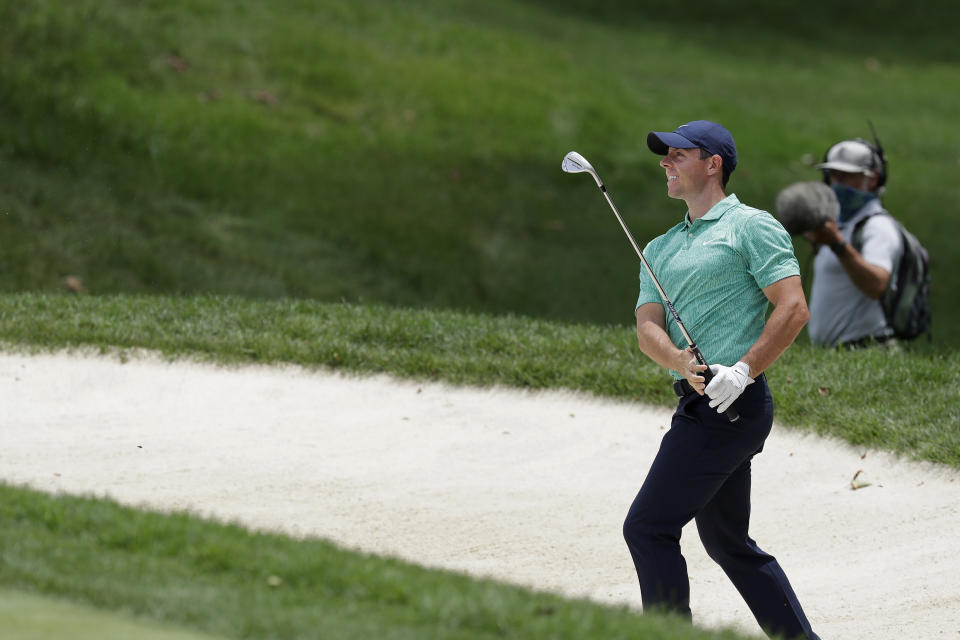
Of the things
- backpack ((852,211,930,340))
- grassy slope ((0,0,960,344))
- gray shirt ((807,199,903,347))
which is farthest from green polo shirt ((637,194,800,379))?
grassy slope ((0,0,960,344))

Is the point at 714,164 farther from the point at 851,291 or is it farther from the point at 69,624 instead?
the point at 851,291

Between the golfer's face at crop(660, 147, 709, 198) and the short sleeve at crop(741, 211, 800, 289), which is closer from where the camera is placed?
the short sleeve at crop(741, 211, 800, 289)

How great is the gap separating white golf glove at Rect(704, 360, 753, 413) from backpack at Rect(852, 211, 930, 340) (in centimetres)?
483

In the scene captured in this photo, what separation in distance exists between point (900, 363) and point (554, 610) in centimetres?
572

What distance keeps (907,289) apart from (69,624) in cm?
710

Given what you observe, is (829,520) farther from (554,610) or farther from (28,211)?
(28,211)

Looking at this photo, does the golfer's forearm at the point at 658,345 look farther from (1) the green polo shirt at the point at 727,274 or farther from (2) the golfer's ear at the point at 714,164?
(2) the golfer's ear at the point at 714,164

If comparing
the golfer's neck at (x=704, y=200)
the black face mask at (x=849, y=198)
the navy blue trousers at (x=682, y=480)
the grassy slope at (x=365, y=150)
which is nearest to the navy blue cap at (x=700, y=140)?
the golfer's neck at (x=704, y=200)

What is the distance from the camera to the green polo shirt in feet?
16.9

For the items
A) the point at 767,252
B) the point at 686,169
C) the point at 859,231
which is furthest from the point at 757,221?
the point at 859,231

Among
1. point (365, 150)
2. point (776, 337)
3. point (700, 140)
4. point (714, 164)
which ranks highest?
point (700, 140)

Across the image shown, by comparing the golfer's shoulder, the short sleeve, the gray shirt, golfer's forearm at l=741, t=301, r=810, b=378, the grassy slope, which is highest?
the golfer's shoulder

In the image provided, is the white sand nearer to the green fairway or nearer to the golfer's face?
the green fairway

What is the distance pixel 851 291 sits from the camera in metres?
9.73
